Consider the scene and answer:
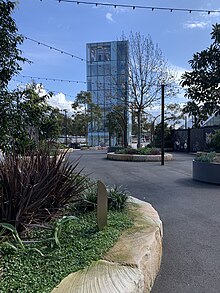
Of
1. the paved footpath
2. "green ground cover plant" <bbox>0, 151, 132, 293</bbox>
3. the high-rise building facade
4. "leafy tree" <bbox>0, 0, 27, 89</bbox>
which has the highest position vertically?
the high-rise building facade

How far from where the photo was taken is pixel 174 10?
28.1 ft

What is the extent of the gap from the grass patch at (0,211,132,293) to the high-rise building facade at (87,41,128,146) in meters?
14.1

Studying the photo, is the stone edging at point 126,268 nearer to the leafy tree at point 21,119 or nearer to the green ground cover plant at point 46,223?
the green ground cover plant at point 46,223

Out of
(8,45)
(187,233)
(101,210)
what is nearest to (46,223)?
(101,210)

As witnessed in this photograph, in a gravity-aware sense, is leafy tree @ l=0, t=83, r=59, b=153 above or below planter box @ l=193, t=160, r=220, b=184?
above

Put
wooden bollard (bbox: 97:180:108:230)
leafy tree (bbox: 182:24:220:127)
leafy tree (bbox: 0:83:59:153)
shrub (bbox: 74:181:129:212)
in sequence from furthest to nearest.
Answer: leafy tree (bbox: 182:24:220:127)
leafy tree (bbox: 0:83:59:153)
shrub (bbox: 74:181:129:212)
wooden bollard (bbox: 97:180:108:230)

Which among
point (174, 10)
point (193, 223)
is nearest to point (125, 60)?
point (174, 10)

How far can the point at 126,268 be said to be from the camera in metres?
2.23

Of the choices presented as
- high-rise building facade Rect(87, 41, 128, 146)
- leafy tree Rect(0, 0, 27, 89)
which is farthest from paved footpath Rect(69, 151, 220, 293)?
high-rise building facade Rect(87, 41, 128, 146)

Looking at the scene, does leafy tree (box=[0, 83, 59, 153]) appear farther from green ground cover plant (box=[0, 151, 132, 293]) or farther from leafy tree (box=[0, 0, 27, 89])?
green ground cover plant (box=[0, 151, 132, 293])

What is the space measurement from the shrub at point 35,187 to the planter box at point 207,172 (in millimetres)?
4992

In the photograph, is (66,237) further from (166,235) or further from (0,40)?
(0,40)

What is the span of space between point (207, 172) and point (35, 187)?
6.14 m

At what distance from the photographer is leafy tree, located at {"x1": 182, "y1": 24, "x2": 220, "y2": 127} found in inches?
315
